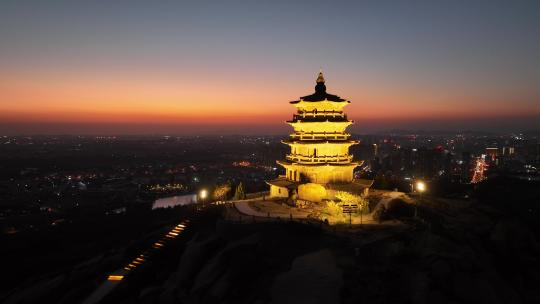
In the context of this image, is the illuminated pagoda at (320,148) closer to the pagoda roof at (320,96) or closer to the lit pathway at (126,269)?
the pagoda roof at (320,96)

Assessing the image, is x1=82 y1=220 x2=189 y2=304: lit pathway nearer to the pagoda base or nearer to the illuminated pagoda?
the pagoda base

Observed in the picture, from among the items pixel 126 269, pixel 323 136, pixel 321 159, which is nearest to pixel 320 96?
pixel 323 136

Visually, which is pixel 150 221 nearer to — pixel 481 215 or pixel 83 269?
pixel 83 269

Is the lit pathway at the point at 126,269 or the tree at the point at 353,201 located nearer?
the lit pathway at the point at 126,269

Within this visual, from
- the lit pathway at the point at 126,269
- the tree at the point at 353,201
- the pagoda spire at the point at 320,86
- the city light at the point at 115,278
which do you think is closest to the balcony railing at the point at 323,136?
the pagoda spire at the point at 320,86

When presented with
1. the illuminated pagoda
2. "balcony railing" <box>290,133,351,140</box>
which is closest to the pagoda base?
the illuminated pagoda

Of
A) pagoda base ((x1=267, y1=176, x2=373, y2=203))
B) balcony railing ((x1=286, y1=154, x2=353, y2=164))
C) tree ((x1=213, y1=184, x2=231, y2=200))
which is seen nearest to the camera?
pagoda base ((x1=267, y1=176, x2=373, y2=203))

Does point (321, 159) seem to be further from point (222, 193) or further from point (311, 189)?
point (222, 193)

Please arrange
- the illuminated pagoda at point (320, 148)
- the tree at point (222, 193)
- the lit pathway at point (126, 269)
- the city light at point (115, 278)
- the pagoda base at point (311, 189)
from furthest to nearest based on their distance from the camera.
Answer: the tree at point (222, 193)
the illuminated pagoda at point (320, 148)
the pagoda base at point (311, 189)
the city light at point (115, 278)
the lit pathway at point (126, 269)
